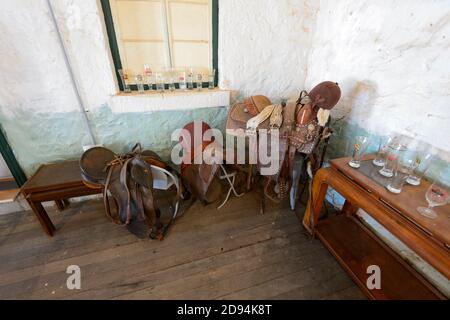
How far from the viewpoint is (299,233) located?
64.4 inches

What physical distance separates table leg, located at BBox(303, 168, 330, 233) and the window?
53.7 inches

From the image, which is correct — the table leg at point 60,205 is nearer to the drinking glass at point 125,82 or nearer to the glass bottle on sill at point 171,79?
the drinking glass at point 125,82

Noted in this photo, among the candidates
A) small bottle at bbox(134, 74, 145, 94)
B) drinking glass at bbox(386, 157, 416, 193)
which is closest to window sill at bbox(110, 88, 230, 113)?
small bottle at bbox(134, 74, 145, 94)

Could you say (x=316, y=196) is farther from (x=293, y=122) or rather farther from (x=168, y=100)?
(x=168, y=100)

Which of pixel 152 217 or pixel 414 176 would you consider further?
pixel 152 217

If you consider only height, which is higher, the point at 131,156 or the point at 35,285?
the point at 131,156

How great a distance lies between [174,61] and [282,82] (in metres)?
1.09

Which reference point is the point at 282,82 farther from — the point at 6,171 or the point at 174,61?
the point at 6,171

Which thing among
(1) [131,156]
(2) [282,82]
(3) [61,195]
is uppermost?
(2) [282,82]

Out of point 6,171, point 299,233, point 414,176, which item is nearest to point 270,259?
point 299,233

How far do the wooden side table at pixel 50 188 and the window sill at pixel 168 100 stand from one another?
2.07 ft

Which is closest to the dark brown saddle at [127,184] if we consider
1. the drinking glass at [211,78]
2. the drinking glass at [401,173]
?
the drinking glass at [211,78]

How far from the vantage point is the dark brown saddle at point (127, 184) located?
1388 mm

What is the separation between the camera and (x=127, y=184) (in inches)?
54.6
